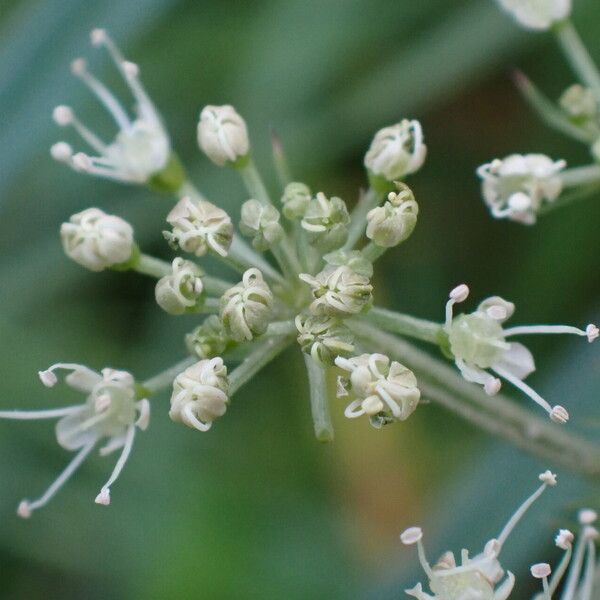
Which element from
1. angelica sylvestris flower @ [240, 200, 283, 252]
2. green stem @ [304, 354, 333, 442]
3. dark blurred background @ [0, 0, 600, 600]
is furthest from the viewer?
dark blurred background @ [0, 0, 600, 600]

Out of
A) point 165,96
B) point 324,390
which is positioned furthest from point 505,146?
point 324,390

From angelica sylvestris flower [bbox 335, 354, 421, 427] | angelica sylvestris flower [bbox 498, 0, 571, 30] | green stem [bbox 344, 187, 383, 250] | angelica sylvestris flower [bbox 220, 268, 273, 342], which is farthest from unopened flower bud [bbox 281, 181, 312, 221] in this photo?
angelica sylvestris flower [bbox 498, 0, 571, 30]

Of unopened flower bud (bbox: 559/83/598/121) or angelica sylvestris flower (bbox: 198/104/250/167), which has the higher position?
angelica sylvestris flower (bbox: 198/104/250/167)

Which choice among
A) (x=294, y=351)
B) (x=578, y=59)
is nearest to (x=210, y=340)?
(x=578, y=59)

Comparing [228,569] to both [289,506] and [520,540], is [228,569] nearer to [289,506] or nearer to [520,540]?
[289,506]

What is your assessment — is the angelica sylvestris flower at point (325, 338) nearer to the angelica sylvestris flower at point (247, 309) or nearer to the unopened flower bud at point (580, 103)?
the angelica sylvestris flower at point (247, 309)

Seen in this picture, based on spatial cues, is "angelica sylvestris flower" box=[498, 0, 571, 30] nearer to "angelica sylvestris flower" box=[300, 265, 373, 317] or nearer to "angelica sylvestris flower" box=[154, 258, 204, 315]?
"angelica sylvestris flower" box=[300, 265, 373, 317]
